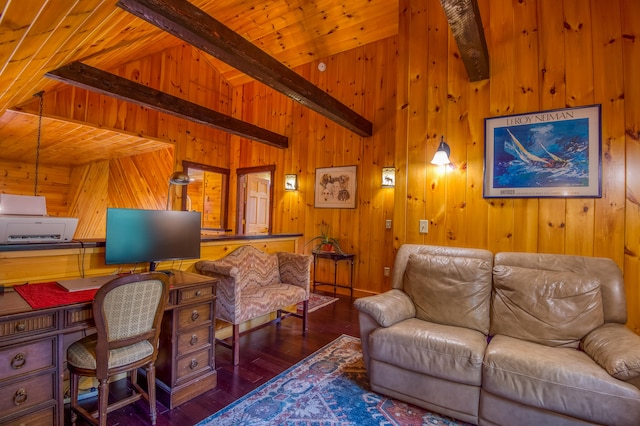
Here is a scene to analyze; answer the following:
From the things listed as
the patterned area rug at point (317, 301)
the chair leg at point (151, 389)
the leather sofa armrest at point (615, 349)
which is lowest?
the patterned area rug at point (317, 301)

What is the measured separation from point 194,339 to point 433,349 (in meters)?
1.59

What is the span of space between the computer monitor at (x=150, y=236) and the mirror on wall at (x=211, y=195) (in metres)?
4.21

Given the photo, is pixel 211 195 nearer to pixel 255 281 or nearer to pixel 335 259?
pixel 335 259

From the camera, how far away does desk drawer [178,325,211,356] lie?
2.01 m

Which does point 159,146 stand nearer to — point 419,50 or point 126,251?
point 126,251

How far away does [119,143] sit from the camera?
5.24 meters

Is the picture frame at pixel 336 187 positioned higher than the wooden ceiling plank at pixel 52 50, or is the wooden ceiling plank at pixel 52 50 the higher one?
the wooden ceiling plank at pixel 52 50

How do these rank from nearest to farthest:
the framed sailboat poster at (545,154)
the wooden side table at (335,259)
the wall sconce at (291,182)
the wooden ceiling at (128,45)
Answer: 1. the wooden ceiling at (128,45)
2. the framed sailboat poster at (545,154)
3. the wooden side table at (335,259)
4. the wall sconce at (291,182)

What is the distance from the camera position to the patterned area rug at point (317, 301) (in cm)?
407

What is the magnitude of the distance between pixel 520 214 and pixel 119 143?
19.6 feet

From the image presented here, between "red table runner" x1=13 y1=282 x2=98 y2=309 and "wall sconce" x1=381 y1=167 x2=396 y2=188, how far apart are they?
373cm

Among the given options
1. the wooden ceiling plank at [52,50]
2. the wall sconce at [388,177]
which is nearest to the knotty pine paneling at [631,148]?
the wall sconce at [388,177]

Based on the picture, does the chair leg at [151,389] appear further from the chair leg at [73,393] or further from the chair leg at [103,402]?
the chair leg at [73,393]

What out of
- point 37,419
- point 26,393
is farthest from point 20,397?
point 37,419
